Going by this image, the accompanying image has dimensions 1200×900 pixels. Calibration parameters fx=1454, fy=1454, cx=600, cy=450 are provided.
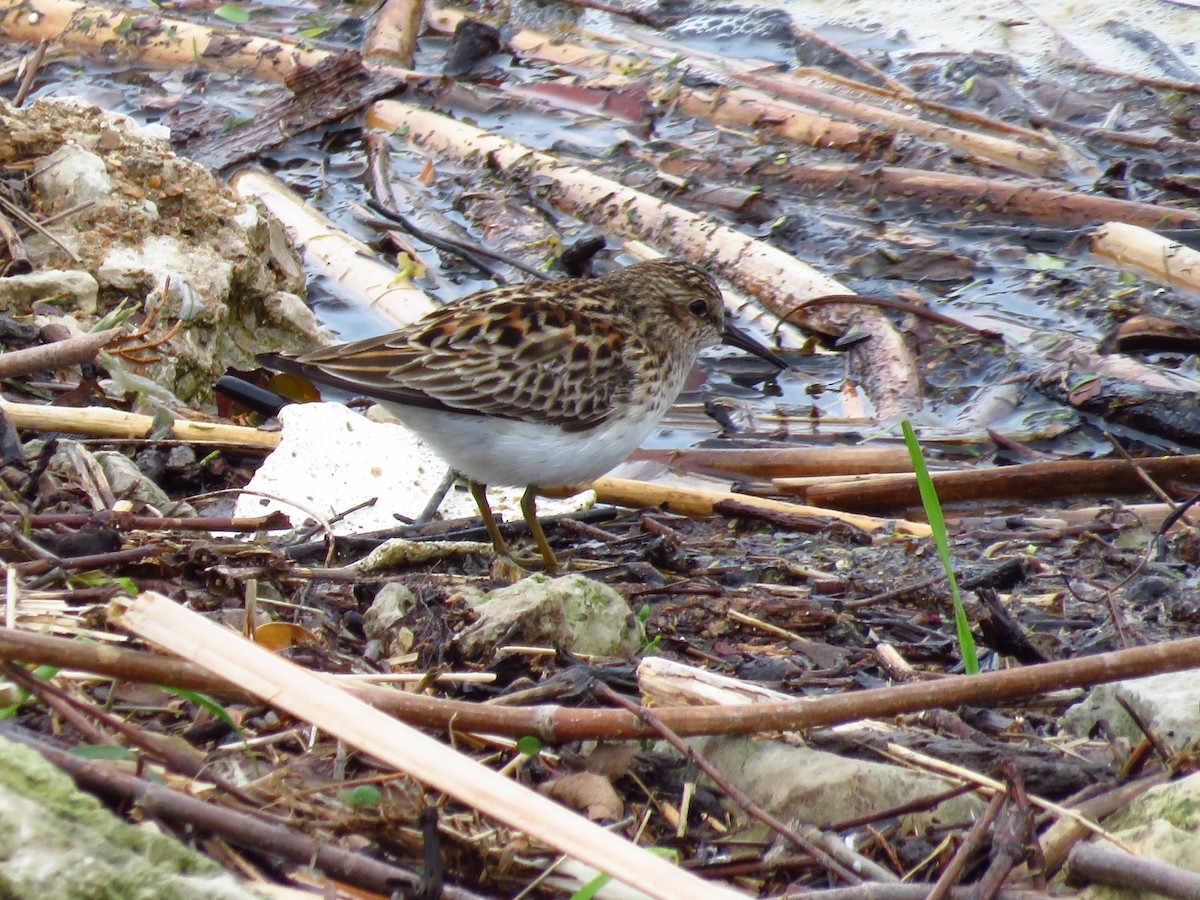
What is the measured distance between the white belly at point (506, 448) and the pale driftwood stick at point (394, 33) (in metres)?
5.95

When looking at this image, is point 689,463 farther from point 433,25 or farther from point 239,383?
point 433,25

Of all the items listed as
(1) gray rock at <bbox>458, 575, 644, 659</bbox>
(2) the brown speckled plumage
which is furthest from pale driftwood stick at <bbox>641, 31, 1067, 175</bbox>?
(1) gray rock at <bbox>458, 575, 644, 659</bbox>

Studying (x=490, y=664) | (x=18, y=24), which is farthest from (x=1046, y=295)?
(x=18, y=24)

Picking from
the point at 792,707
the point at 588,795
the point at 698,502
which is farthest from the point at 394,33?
the point at 792,707

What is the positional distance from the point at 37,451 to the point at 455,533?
1696 millimetres

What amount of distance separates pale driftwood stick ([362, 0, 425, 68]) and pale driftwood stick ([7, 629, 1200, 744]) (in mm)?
8970

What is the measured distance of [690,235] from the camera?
8.82m

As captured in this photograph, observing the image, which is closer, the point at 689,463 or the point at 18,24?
the point at 689,463

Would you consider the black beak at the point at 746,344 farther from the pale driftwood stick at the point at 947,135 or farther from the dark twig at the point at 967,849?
the dark twig at the point at 967,849

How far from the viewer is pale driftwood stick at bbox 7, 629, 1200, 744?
299 cm

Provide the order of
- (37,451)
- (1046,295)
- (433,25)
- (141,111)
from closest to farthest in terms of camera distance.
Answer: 1. (37,451)
2. (1046,295)
3. (141,111)
4. (433,25)

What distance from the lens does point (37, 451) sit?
5391mm

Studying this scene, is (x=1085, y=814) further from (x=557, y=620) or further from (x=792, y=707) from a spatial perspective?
(x=557, y=620)

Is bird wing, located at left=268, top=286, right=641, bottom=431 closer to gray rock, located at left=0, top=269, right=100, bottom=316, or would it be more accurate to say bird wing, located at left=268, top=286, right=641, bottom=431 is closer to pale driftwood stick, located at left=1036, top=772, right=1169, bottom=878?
gray rock, located at left=0, top=269, right=100, bottom=316
